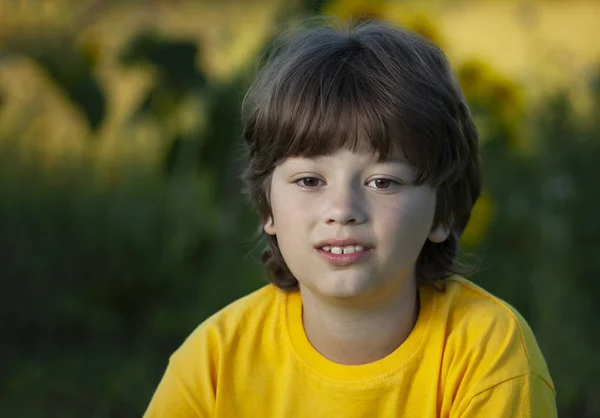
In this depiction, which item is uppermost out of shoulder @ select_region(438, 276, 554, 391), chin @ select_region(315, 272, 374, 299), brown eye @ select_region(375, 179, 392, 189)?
brown eye @ select_region(375, 179, 392, 189)

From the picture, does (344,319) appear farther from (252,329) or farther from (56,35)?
(56,35)

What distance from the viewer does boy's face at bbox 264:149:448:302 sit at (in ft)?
6.91

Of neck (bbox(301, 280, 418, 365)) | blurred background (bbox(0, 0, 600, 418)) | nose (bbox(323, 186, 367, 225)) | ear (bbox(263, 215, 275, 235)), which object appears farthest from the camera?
blurred background (bbox(0, 0, 600, 418))

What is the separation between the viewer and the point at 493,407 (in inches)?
84.6

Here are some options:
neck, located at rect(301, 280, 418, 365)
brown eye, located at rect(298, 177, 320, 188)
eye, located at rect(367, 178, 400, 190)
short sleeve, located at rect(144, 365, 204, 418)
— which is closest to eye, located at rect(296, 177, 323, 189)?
brown eye, located at rect(298, 177, 320, 188)

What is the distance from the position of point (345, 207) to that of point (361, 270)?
13cm

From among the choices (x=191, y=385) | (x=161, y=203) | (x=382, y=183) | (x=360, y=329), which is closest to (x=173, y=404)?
(x=191, y=385)

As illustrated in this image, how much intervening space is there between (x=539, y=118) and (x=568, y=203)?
1.23 feet

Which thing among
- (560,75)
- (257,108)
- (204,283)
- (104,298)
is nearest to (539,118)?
(560,75)

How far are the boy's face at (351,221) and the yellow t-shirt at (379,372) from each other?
18cm

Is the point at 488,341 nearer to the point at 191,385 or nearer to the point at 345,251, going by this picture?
the point at 345,251

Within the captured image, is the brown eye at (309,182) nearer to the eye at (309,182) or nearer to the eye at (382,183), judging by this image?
the eye at (309,182)

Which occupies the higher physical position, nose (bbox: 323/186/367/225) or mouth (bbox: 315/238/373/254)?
nose (bbox: 323/186/367/225)

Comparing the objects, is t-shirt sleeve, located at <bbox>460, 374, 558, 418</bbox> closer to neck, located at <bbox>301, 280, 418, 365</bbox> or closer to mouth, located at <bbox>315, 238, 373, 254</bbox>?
neck, located at <bbox>301, 280, 418, 365</bbox>
